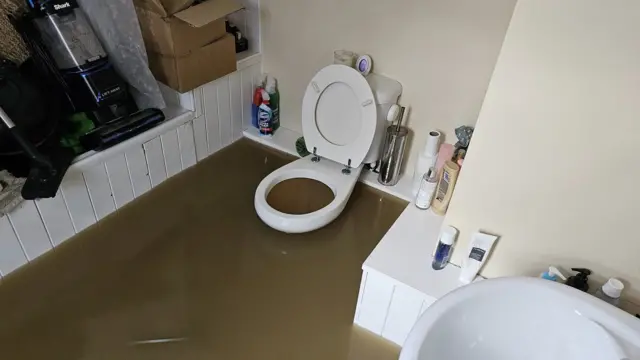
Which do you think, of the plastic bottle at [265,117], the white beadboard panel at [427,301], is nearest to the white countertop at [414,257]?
the white beadboard panel at [427,301]

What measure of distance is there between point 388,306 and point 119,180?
105 cm

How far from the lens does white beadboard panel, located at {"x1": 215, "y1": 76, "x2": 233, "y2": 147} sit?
196cm

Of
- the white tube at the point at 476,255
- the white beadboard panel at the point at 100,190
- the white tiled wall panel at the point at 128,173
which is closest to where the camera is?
the white tube at the point at 476,255

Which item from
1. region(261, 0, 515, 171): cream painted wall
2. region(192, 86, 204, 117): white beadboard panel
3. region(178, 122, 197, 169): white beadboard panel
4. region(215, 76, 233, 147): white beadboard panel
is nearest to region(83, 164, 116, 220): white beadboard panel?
region(178, 122, 197, 169): white beadboard panel

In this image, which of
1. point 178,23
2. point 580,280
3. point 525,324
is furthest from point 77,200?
point 580,280

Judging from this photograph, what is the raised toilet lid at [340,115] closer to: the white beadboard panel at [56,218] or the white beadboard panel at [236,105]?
the white beadboard panel at [236,105]

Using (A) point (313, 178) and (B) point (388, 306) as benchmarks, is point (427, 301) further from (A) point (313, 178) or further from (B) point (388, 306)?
(A) point (313, 178)

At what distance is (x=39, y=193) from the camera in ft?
4.54

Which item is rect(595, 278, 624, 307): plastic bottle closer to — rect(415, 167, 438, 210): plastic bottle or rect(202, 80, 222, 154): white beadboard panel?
rect(415, 167, 438, 210): plastic bottle

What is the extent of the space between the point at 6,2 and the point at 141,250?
2.86 ft

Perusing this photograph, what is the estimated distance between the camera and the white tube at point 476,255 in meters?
1.24

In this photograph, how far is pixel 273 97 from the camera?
2.10 metres

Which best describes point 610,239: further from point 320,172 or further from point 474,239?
point 320,172

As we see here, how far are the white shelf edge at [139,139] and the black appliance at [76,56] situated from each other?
4.1 inches
